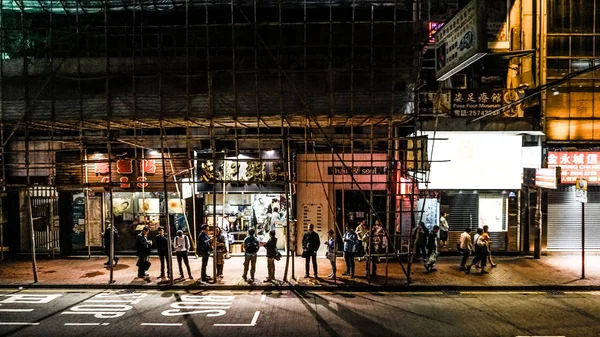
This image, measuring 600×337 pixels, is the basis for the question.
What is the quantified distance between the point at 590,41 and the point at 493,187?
6.58 metres

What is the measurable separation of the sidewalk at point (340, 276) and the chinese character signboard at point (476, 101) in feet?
17.0

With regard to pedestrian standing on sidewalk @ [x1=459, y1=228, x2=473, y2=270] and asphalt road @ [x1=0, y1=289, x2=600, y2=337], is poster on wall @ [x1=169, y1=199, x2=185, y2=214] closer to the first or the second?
asphalt road @ [x1=0, y1=289, x2=600, y2=337]

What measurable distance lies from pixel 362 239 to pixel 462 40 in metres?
7.37

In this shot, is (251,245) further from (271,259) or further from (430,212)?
(430,212)

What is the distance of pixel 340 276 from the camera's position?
13242 mm

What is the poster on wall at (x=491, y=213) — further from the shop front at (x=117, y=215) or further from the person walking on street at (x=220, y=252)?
the shop front at (x=117, y=215)

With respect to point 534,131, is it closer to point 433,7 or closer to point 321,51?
point 433,7

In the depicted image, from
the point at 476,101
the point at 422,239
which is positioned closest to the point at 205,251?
the point at 422,239

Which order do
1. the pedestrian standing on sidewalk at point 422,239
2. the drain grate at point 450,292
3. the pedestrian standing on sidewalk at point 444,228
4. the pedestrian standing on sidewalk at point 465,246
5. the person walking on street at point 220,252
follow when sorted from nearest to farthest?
the drain grate at point 450,292 < the person walking on street at point 220,252 < the pedestrian standing on sidewalk at point 465,246 < the pedestrian standing on sidewalk at point 422,239 < the pedestrian standing on sidewalk at point 444,228

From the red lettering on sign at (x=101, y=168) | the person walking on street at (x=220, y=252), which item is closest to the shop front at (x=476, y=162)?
the person walking on street at (x=220, y=252)

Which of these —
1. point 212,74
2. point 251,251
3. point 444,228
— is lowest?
point 251,251

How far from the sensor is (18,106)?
41.5ft

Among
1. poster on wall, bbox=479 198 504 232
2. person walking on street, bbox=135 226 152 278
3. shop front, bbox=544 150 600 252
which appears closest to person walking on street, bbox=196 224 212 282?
person walking on street, bbox=135 226 152 278

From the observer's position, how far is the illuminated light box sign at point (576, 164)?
49.4ft
